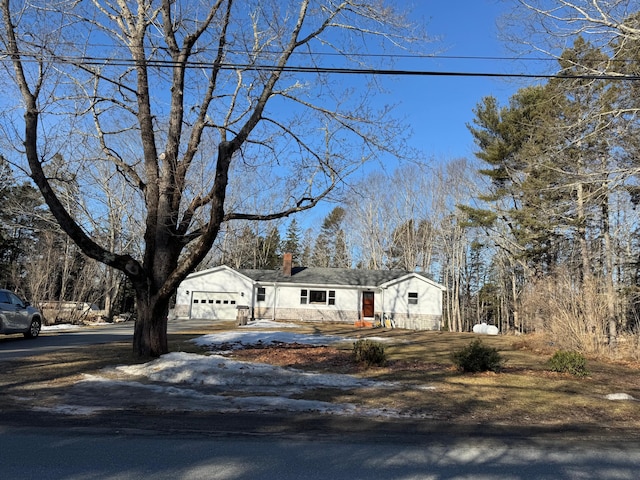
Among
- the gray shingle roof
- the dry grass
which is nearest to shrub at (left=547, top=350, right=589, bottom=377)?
the dry grass

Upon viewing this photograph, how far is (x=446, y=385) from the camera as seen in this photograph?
9.40m

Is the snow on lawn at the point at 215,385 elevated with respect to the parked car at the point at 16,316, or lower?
lower

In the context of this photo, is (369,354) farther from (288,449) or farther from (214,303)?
(214,303)

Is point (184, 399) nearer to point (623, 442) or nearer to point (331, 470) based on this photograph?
→ point (331, 470)

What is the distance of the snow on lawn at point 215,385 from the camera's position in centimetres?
740

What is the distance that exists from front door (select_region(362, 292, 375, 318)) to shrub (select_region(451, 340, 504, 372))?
23.7m

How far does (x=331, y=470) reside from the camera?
4.50 metres

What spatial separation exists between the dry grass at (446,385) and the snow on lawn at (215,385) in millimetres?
542

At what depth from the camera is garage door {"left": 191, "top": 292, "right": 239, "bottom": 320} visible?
34156 millimetres

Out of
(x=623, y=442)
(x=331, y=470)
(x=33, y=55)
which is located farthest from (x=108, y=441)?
(x=33, y=55)

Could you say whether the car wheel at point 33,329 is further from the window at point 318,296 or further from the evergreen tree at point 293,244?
the evergreen tree at point 293,244

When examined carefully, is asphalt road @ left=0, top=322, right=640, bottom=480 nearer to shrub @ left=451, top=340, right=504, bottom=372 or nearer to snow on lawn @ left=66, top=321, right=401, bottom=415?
snow on lawn @ left=66, top=321, right=401, bottom=415

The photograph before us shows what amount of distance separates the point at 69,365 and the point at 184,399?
448 centimetres

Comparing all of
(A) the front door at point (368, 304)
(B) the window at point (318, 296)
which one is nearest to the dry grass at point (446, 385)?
(B) the window at point (318, 296)
